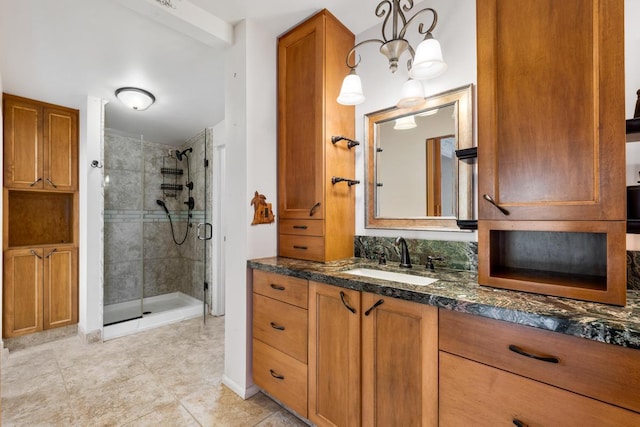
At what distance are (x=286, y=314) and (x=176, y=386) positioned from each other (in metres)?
1.16

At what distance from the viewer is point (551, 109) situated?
106 centimetres

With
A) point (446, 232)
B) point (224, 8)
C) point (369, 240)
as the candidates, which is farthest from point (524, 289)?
point (224, 8)

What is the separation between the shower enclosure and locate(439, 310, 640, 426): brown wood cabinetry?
3.02 metres

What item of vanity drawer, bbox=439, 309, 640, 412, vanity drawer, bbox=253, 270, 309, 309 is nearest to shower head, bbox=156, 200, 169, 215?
vanity drawer, bbox=253, 270, 309, 309

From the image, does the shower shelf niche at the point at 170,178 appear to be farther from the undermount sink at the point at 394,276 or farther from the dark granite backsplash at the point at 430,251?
the undermount sink at the point at 394,276

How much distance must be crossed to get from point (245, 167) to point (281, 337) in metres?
1.13

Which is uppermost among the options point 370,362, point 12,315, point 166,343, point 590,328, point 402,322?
point 590,328

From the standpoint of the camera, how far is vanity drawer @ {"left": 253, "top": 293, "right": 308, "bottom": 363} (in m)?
1.58

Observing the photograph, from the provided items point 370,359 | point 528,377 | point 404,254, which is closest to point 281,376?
point 370,359

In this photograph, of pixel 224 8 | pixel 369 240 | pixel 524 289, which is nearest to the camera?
pixel 524 289

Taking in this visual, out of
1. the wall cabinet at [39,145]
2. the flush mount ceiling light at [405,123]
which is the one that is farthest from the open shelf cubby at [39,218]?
the flush mount ceiling light at [405,123]

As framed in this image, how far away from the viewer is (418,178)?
1.80 metres

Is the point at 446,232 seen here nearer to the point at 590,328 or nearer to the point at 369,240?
the point at 369,240

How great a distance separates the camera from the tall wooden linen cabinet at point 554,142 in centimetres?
95
